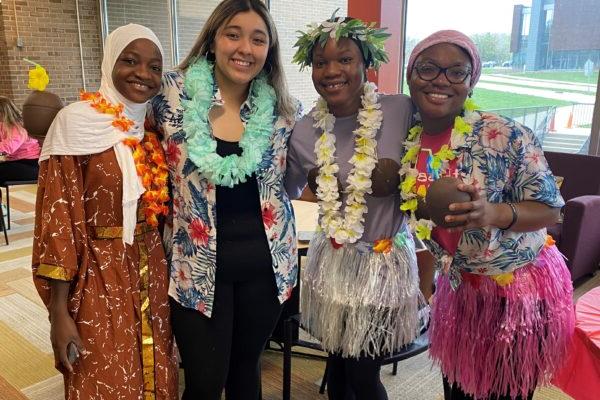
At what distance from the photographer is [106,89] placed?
148cm

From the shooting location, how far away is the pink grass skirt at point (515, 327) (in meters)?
1.39

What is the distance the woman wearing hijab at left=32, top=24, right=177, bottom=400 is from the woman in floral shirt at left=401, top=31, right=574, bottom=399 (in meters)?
0.81

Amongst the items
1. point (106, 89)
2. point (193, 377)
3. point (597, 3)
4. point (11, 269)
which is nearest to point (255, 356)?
point (193, 377)

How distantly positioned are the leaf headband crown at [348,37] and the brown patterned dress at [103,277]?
0.68 meters

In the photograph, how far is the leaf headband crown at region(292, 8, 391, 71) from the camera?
1.44 m

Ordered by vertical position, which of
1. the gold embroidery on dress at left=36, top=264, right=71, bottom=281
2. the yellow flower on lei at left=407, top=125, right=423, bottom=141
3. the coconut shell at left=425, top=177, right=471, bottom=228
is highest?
the yellow flower on lei at left=407, top=125, right=423, bottom=141

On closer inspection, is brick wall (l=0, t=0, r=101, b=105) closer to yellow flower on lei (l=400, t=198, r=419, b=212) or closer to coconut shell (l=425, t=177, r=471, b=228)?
yellow flower on lei (l=400, t=198, r=419, b=212)

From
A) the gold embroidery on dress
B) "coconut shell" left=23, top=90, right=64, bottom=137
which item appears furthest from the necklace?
"coconut shell" left=23, top=90, right=64, bottom=137

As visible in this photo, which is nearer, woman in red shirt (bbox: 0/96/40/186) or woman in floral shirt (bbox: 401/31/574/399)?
woman in floral shirt (bbox: 401/31/574/399)

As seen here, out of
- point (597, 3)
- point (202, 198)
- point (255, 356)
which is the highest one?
point (597, 3)

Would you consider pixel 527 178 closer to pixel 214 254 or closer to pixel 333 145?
pixel 333 145

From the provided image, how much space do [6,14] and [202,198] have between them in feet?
25.7

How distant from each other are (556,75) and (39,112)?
419 cm

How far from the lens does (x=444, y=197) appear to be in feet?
3.56
